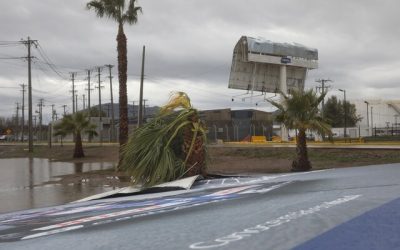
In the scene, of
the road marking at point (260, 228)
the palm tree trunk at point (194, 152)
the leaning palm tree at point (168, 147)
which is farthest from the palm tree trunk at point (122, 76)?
the road marking at point (260, 228)

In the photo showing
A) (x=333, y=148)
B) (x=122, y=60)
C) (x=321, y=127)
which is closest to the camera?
(x=321, y=127)

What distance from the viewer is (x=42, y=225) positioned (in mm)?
7965

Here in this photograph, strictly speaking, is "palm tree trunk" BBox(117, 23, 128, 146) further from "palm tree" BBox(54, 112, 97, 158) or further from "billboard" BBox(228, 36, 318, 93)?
"billboard" BBox(228, 36, 318, 93)

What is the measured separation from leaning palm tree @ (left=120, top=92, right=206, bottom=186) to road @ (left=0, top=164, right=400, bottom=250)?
4234 mm

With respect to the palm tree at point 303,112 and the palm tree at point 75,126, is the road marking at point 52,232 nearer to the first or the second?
the palm tree at point 303,112

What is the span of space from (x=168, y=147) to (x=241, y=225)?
790 centimetres

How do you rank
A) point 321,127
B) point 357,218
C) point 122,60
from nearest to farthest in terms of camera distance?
point 357,218, point 321,127, point 122,60

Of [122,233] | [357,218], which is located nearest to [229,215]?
[122,233]

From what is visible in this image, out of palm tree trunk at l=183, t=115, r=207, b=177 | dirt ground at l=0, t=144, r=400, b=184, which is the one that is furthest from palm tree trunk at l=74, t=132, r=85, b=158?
palm tree trunk at l=183, t=115, r=207, b=177

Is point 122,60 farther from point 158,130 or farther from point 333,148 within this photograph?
point 158,130

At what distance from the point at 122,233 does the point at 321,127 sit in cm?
1450

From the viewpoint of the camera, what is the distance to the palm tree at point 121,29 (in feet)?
89.1

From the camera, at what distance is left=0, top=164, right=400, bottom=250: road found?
15.0 feet

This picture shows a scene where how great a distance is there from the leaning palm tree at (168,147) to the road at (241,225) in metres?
4.23
